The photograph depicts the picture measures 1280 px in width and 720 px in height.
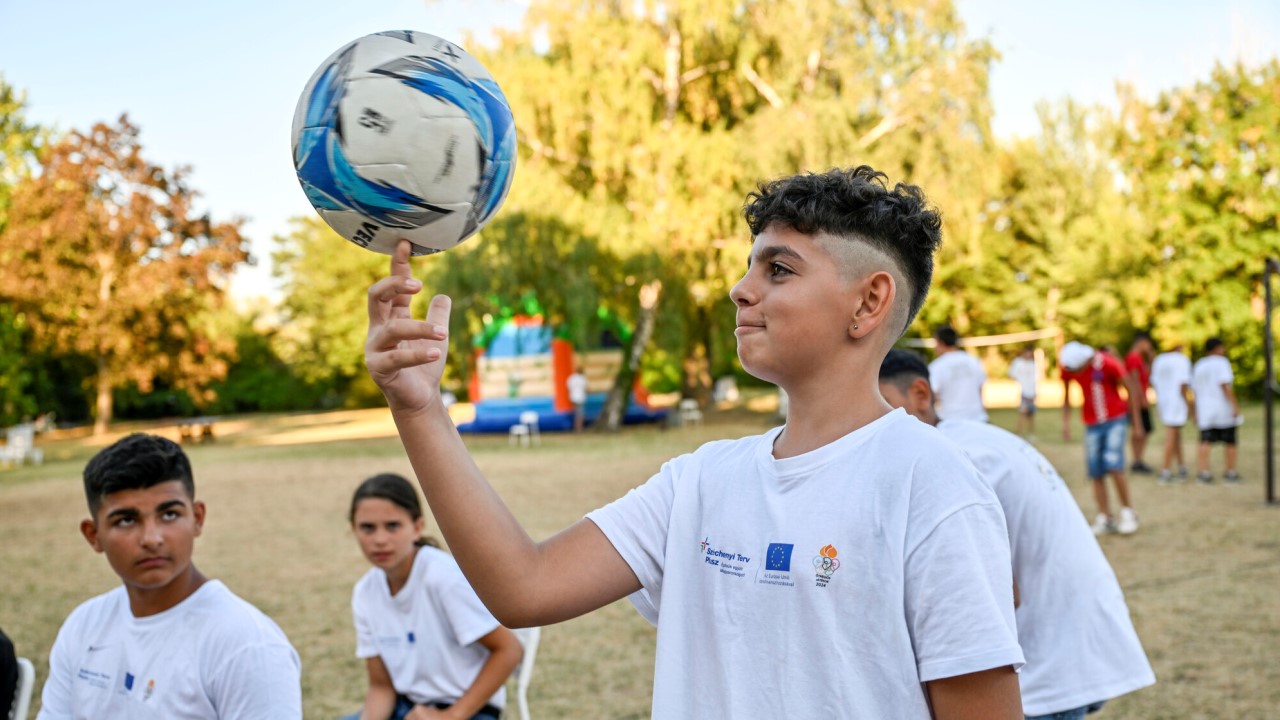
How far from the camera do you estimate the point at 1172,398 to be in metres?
13.6

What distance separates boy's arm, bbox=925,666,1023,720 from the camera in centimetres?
149

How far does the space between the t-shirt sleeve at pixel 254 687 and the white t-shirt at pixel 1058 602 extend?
202 centimetres

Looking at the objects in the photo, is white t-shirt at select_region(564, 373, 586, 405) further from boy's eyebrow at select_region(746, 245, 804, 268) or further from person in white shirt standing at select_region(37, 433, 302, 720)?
boy's eyebrow at select_region(746, 245, 804, 268)

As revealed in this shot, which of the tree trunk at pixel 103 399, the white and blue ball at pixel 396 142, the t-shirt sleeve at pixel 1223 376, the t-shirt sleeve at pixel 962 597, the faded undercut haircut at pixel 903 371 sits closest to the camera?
the t-shirt sleeve at pixel 962 597

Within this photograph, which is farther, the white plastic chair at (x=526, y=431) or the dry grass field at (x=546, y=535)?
the white plastic chair at (x=526, y=431)

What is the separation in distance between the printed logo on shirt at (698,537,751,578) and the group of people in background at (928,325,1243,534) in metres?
4.88

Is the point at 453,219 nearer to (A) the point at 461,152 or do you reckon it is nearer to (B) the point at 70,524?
(A) the point at 461,152

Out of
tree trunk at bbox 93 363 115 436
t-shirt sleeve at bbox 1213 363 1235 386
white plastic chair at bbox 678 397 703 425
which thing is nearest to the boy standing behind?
t-shirt sleeve at bbox 1213 363 1235 386

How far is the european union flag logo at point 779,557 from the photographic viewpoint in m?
1.61

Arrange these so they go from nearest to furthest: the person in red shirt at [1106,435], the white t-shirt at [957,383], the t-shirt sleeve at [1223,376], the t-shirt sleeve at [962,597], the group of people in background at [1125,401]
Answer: the t-shirt sleeve at [962,597]
the white t-shirt at [957,383]
the group of people in background at [1125,401]
the person in red shirt at [1106,435]
the t-shirt sleeve at [1223,376]

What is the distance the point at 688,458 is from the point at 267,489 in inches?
632

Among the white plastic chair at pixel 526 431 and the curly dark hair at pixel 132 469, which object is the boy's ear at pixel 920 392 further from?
the white plastic chair at pixel 526 431

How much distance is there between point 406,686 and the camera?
3.89 metres

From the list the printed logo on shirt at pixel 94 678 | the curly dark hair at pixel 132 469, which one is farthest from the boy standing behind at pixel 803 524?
the printed logo on shirt at pixel 94 678
